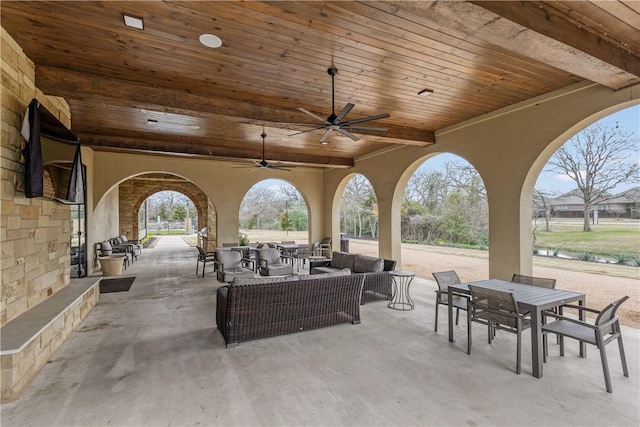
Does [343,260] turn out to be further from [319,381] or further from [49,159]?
[49,159]

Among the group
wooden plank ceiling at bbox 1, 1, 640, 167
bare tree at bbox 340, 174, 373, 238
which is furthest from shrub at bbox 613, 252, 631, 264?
bare tree at bbox 340, 174, 373, 238

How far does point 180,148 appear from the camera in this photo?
23.2 ft

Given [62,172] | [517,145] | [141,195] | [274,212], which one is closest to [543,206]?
[517,145]

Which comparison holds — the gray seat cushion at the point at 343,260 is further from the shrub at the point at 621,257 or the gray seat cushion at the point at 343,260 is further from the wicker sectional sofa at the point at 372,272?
the shrub at the point at 621,257

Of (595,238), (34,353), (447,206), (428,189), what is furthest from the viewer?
(428,189)

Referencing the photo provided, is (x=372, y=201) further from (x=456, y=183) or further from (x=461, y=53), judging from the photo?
(x=461, y=53)

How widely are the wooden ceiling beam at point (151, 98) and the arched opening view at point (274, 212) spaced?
49.1 ft

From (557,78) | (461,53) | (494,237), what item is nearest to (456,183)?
(494,237)

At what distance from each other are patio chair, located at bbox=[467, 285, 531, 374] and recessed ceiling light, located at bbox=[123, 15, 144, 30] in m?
4.01

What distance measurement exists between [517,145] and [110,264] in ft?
29.8

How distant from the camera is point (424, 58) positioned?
3326mm

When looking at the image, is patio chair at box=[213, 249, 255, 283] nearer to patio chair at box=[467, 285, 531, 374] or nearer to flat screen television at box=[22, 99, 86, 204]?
flat screen television at box=[22, 99, 86, 204]

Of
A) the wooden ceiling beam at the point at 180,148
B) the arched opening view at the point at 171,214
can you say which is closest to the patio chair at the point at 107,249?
the wooden ceiling beam at the point at 180,148

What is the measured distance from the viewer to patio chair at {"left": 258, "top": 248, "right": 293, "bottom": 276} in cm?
631
